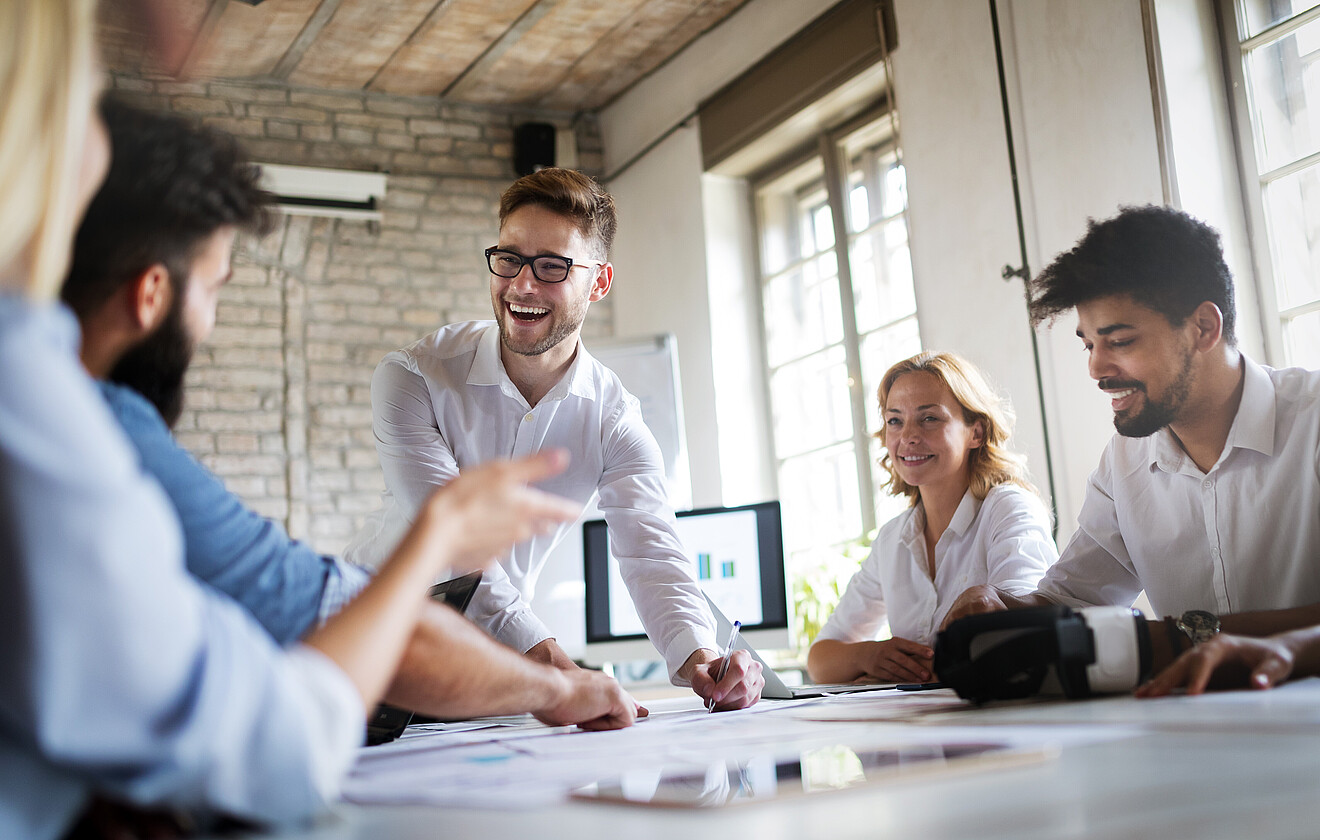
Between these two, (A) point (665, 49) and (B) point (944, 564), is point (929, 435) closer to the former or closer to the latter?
(B) point (944, 564)

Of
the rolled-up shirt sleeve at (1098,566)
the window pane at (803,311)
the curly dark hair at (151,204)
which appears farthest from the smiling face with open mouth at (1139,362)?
the window pane at (803,311)

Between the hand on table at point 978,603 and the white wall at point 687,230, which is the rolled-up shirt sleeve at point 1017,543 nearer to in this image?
the hand on table at point 978,603

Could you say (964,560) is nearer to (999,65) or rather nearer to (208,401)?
(999,65)

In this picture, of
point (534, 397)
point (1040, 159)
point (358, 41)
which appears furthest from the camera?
Result: point (358, 41)

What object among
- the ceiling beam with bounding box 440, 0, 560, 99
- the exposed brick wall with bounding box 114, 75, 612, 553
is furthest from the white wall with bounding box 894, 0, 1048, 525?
the exposed brick wall with bounding box 114, 75, 612, 553

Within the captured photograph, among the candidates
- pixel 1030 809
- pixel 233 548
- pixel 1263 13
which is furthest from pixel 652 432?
pixel 1030 809

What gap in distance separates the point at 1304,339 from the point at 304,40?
436 cm

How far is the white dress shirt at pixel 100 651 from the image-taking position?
1.86ft

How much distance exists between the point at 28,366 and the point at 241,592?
51cm

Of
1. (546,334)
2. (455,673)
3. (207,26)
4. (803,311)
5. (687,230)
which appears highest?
(207,26)

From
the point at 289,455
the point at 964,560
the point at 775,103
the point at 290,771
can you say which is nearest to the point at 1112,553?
the point at 964,560

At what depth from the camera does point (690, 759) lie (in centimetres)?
101

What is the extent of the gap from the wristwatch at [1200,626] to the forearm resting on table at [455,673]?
3.09ft

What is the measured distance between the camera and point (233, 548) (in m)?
1.04
